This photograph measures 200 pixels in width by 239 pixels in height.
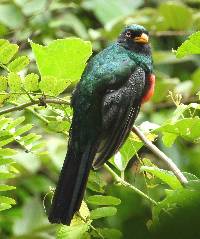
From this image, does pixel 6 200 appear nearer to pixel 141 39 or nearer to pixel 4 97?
pixel 4 97

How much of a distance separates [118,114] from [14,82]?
0.48m

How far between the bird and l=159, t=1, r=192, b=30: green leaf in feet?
7.14

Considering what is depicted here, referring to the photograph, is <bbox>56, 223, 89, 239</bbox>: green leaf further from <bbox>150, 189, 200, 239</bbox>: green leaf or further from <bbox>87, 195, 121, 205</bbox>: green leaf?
<bbox>150, 189, 200, 239</bbox>: green leaf

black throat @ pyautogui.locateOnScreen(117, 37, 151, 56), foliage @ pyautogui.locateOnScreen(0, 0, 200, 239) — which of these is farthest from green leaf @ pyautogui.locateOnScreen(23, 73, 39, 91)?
black throat @ pyautogui.locateOnScreen(117, 37, 151, 56)

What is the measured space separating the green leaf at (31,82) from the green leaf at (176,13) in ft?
9.52

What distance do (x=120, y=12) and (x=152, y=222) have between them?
4221 millimetres

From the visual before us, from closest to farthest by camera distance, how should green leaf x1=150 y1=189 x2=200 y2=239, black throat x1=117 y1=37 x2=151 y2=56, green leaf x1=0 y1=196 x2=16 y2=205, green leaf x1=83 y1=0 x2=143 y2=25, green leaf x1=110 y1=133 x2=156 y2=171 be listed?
green leaf x1=150 y1=189 x2=200 y2=239
green leaf x1=0 y1=196 x2=16 y2=205
green leaf x1=110 y1=133 x2=156 y2=171
black throat x1=117 y1=37 x2=151 y2=56
green leaf x1=83 y1=0 x2=143 y2=25

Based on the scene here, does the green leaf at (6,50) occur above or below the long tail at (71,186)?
above

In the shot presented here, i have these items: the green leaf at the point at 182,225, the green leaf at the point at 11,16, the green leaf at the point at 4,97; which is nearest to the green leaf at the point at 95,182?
the green leaf at the point at 4,97

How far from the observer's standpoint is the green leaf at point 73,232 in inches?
60.4

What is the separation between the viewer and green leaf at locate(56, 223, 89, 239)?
60.4 inches

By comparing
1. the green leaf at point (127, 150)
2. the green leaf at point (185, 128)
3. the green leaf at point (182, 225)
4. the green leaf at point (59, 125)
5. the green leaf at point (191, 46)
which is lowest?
the green leaf at point (127, 150)

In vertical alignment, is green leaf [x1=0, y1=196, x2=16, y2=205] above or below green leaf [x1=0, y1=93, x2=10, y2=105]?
below

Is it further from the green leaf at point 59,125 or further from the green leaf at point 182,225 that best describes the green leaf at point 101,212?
the green leaf at point 182,225
